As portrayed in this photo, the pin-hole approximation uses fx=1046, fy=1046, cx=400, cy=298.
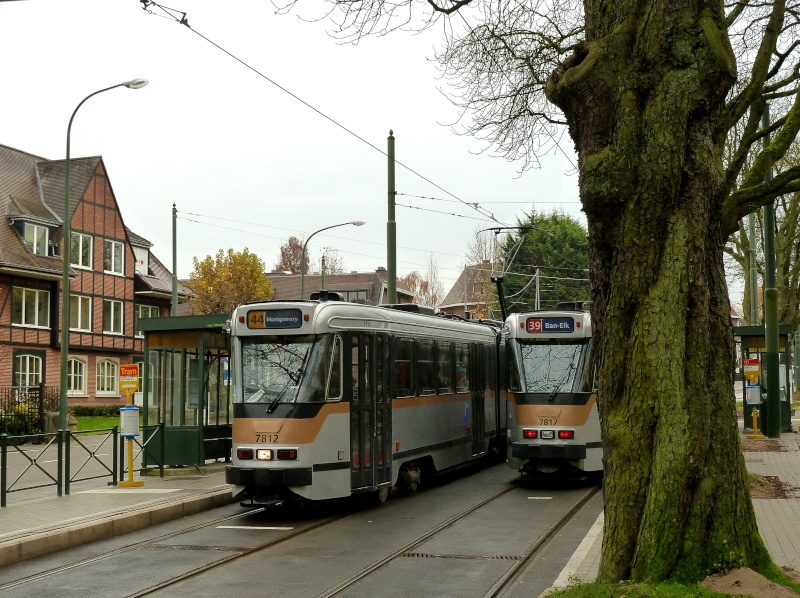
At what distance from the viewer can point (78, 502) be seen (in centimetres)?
1502

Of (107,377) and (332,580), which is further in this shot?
(107,377)

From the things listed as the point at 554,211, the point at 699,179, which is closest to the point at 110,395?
the point at 554,211

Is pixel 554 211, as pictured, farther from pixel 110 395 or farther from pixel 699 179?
pixel 699 179

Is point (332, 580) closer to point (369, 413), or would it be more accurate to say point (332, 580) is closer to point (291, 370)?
point (291, 370)

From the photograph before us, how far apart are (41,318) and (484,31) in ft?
115

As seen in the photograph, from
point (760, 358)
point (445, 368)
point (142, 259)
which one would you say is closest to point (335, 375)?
point (445, 368)

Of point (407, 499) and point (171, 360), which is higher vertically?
point (171, 360)

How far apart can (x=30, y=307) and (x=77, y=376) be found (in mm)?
4842

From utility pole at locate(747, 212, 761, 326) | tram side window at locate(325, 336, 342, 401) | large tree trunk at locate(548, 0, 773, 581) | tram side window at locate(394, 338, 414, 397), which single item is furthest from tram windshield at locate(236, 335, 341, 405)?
utility pole at locate(747, 212, 761, 326)

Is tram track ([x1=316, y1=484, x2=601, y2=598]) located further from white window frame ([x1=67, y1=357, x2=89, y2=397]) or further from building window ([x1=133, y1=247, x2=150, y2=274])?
building window ([x1=133, y1=247, x2=150, y2=274])

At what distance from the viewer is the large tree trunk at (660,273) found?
7614mm

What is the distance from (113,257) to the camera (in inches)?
2013

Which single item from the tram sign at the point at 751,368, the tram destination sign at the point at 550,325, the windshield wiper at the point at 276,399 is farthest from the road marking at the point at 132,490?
the tram sign at the point at 751,368

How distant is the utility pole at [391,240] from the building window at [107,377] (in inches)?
1185
